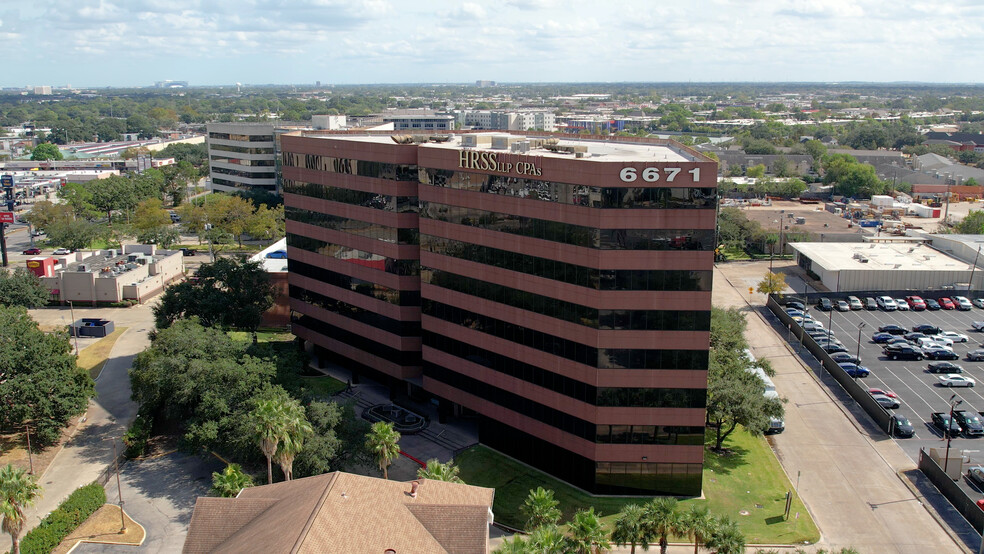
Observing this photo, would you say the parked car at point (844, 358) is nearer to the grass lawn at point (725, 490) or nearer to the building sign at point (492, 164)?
the grass lawn at point (725, 490)

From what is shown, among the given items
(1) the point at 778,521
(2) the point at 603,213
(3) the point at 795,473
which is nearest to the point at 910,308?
(3) the point at 795,473

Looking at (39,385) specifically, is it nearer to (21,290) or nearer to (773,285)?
(21,290)

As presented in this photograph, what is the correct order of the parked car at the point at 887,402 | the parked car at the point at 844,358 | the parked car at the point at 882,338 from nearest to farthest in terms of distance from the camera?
1. the parked car at the point at 887,402
2. the parked car at the point at 844,358
3. the parked car at the point at 882,338

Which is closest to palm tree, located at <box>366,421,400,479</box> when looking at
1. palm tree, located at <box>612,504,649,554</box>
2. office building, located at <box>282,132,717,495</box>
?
office building, located at <box>282,132,717,495</box>

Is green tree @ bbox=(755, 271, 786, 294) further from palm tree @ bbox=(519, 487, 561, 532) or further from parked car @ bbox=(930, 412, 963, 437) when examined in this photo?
palm tree @ bbox=(519, 487, 561, 532)

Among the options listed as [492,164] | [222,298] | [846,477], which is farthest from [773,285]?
[222,298]

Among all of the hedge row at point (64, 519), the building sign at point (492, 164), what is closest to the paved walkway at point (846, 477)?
the building sign at point (492, 164)
